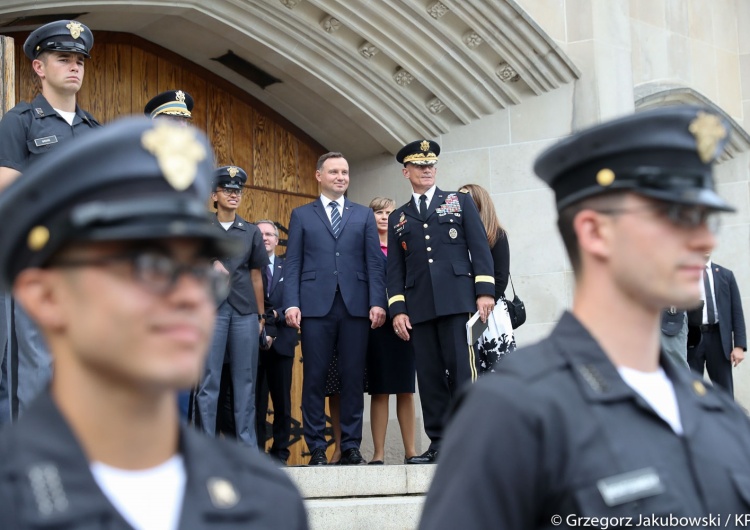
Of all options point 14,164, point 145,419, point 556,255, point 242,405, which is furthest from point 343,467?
point 145,419

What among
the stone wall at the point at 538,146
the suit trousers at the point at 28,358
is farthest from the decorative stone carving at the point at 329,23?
the suit trousers at the point at 28,358

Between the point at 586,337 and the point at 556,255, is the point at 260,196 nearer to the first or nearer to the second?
the point at 556,255

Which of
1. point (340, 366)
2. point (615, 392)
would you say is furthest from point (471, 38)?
point (615, 392)

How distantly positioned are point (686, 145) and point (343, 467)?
4110 mm

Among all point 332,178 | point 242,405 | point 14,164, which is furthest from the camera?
point 332,178

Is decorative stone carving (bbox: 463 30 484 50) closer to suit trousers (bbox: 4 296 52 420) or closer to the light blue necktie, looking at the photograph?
the light blue necktie

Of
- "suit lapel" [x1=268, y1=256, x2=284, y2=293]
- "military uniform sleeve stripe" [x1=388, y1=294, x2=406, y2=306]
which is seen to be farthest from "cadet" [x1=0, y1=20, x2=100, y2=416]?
"suit lapel" [x1=268, y1=256, x2=284, y2=293]

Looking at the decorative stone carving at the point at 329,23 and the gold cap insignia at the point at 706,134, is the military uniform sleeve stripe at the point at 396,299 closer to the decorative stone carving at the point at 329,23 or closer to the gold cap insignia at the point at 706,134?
the decorative stone carving at the point at 329,23

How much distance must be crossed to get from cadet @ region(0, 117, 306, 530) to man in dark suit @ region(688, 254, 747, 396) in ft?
26.4

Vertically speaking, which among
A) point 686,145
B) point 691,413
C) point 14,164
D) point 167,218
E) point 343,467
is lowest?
point 343,467

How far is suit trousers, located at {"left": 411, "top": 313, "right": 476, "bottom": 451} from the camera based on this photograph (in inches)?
276

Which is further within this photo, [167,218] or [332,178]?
[332,178]

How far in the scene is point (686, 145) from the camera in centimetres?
232

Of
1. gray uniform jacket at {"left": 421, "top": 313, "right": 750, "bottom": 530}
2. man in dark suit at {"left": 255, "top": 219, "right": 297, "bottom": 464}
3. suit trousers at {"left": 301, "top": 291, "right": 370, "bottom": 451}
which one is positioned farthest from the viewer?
man in dark suit at {"left": 255, "top": 219, "right": 297, "bottom": 464}
